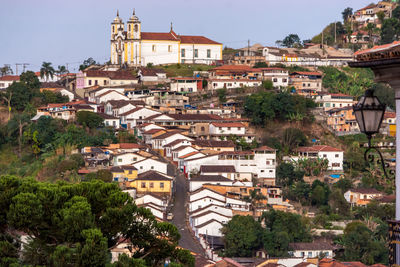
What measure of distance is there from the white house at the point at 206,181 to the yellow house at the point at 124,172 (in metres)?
3.03

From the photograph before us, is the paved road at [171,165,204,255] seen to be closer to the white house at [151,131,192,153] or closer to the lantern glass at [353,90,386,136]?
the white house at [151,131,192,153]

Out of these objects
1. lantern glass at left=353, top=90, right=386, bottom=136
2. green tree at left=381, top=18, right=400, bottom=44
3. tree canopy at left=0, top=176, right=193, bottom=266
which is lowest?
tree canopy at left=0, top=176, right=193, bottom=266

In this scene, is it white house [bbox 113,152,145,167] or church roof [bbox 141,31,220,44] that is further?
church roof [bbox 141,31,220,44]

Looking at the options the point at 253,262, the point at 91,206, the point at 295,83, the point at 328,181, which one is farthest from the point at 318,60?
the point at 91,206

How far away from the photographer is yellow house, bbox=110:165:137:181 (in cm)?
3641

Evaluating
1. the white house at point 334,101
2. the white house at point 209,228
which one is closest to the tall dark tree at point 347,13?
the white house at point 334,101

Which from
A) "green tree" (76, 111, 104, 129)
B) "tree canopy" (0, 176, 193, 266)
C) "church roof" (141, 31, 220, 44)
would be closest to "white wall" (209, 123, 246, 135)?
"green tree" (76, 111, 104, 129)

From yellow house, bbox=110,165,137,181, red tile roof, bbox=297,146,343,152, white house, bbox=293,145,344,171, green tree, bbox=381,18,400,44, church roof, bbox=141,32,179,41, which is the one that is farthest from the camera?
green tree, bbox=381,18,400,44

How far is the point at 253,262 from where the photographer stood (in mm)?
27109

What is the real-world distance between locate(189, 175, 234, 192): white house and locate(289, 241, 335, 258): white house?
726 cm

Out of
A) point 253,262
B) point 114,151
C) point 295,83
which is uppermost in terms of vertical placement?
point 295,83

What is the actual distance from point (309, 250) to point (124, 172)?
1137cm

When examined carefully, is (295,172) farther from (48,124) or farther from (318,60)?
(318,60)

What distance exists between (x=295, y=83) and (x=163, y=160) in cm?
1639
